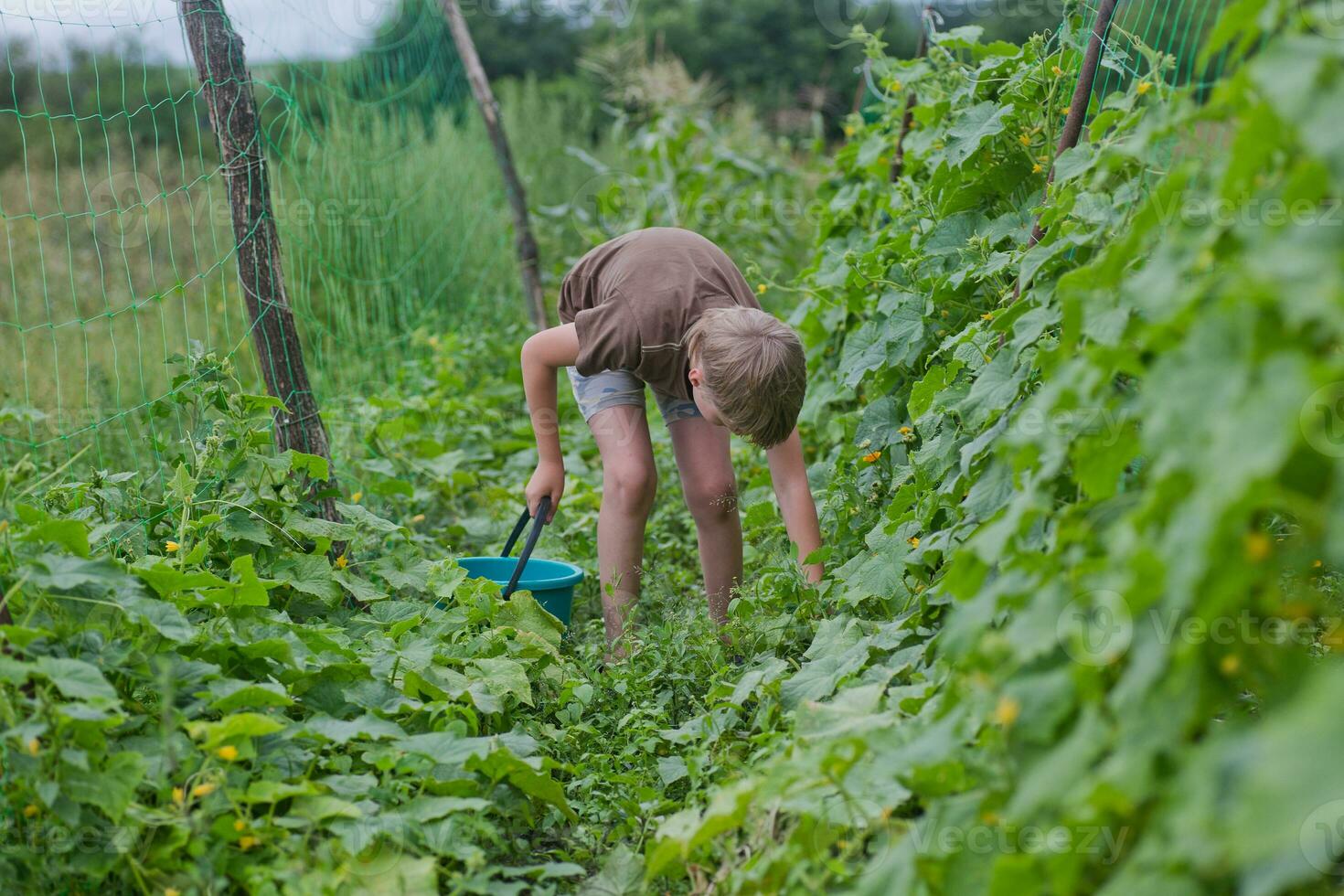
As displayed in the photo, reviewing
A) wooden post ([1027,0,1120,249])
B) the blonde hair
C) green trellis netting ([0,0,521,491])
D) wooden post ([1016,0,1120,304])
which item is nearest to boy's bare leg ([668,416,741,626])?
the blonde hair

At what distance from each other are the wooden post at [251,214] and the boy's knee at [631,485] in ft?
2.31

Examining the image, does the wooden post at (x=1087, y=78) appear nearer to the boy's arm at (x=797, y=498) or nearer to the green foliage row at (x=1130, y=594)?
the green foliage row at (x=1130, y=594)

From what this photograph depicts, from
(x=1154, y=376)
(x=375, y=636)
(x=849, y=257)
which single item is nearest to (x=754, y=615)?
(x=375, y=636)

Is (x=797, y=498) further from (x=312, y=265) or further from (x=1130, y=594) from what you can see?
(x=312, y=265)

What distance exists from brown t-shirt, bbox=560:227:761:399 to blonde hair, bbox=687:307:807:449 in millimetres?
172

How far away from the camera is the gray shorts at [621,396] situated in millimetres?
2916

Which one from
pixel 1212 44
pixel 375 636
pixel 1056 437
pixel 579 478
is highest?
pixel 1212 44

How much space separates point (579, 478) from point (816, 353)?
928 mm

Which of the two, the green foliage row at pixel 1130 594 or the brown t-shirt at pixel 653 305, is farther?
the brown t-shirt at pixel 653 305

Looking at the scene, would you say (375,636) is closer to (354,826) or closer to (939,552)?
(354,826)

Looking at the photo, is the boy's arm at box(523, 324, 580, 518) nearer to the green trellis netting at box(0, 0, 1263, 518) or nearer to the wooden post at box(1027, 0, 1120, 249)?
the green trellis netting at box(0, 0, 1263, 518)

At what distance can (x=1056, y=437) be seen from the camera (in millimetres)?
1421

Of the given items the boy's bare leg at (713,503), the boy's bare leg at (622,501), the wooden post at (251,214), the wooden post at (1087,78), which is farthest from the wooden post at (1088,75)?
the wooden post at (251,214)

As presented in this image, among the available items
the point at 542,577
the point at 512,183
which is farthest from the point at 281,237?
the point at 542,577
